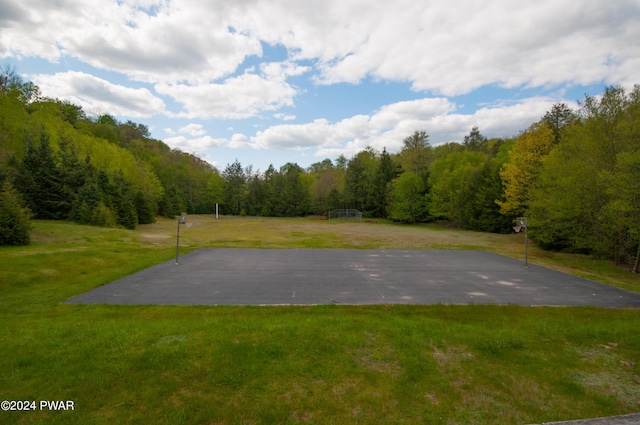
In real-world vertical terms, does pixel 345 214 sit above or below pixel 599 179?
below

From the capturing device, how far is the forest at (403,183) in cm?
1823

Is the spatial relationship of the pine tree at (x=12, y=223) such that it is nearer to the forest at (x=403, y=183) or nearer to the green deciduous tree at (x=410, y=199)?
the forest at (x=403, y=183)

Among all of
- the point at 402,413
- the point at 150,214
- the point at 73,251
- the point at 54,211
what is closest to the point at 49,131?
the point at 54,211

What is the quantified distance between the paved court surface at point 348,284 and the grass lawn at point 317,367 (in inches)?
69.0

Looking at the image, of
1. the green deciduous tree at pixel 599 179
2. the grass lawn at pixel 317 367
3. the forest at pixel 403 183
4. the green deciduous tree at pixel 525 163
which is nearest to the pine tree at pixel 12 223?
the forest at pixel 403 183

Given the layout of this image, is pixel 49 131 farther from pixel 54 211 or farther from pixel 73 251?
pixel 73 251

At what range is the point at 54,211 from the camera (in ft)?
95.7

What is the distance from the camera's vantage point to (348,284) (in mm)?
11625

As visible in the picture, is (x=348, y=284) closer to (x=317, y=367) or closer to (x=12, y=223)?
(x=317, y=367)

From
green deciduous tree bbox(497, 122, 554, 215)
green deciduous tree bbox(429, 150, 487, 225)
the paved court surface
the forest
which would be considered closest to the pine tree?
the forest

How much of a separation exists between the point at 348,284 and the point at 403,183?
39.9 m

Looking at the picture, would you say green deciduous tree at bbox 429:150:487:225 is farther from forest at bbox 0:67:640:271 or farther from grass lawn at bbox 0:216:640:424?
grass lawn at bbox 0:216:640:424

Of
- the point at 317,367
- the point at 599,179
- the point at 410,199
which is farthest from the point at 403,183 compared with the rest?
the point at 317,367

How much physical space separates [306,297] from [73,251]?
13154 millimetres
